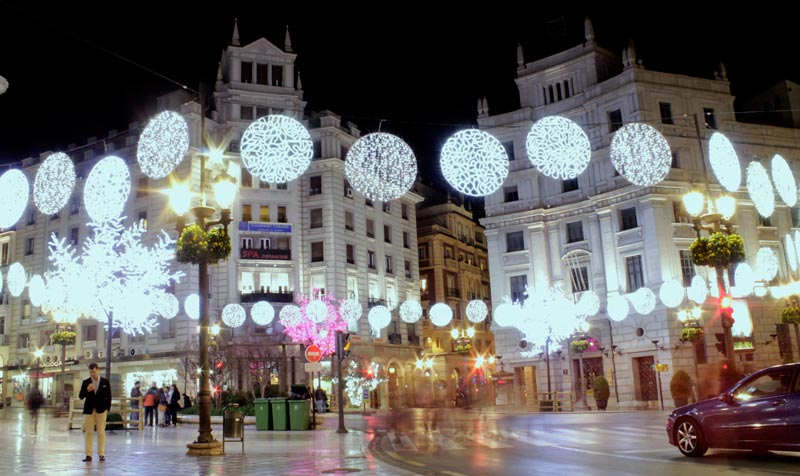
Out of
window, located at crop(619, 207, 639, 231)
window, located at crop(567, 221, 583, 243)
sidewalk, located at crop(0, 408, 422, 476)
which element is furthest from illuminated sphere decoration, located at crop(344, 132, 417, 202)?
window, located at crop(567, 221, 583, 243)

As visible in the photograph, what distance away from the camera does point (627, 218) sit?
141 feet

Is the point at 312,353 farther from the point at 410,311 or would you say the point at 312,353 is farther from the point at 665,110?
the point at 410,311

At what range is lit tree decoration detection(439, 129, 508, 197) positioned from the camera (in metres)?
23.4

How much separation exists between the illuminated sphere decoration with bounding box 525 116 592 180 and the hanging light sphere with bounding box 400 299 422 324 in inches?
1262

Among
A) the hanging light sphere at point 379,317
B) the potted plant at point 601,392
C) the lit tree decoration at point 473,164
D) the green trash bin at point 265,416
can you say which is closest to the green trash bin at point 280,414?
the green trash bin at point 265,416

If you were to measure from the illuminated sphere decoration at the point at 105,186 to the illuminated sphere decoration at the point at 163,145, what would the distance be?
101 inches

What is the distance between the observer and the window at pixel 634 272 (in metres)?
41.9

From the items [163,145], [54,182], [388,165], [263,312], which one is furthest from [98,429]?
[263,312]

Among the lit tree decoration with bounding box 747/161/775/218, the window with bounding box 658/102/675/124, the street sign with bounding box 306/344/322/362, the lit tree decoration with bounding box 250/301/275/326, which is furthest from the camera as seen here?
the lit tree decoration with bounding box 250/301/275/326

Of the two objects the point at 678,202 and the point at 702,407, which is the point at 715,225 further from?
the point at 678,202

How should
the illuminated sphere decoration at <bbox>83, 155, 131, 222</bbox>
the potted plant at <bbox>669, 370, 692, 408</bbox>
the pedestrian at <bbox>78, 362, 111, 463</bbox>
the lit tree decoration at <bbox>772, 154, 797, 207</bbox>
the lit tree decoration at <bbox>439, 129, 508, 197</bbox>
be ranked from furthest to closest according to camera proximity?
→ the potted plant at <bbox>669, 370, 692, 408</bbox>
the illuminated sphere decoration at <bbox>83, 155, 131, 222</bbox>
the lit tree decoration at <bbox>772, 154, 797, 207</bbox>
the lit tree decoration at <bbox>439, 129, 508, 197</bbox>
the pedestrian at <bbox>78, 362, 111, 463</bbox>

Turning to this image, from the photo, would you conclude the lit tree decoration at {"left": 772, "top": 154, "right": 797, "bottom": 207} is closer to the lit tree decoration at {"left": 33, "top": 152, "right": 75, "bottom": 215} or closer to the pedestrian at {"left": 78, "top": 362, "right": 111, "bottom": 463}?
the pedestrian at {"left": 78, "top": 362, "right": 111, "bottom": 463}

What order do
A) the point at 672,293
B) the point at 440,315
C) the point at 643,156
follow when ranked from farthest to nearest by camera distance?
the point at 440,315, the point at 672,293, the point at 643,156

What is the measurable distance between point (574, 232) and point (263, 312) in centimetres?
2074
